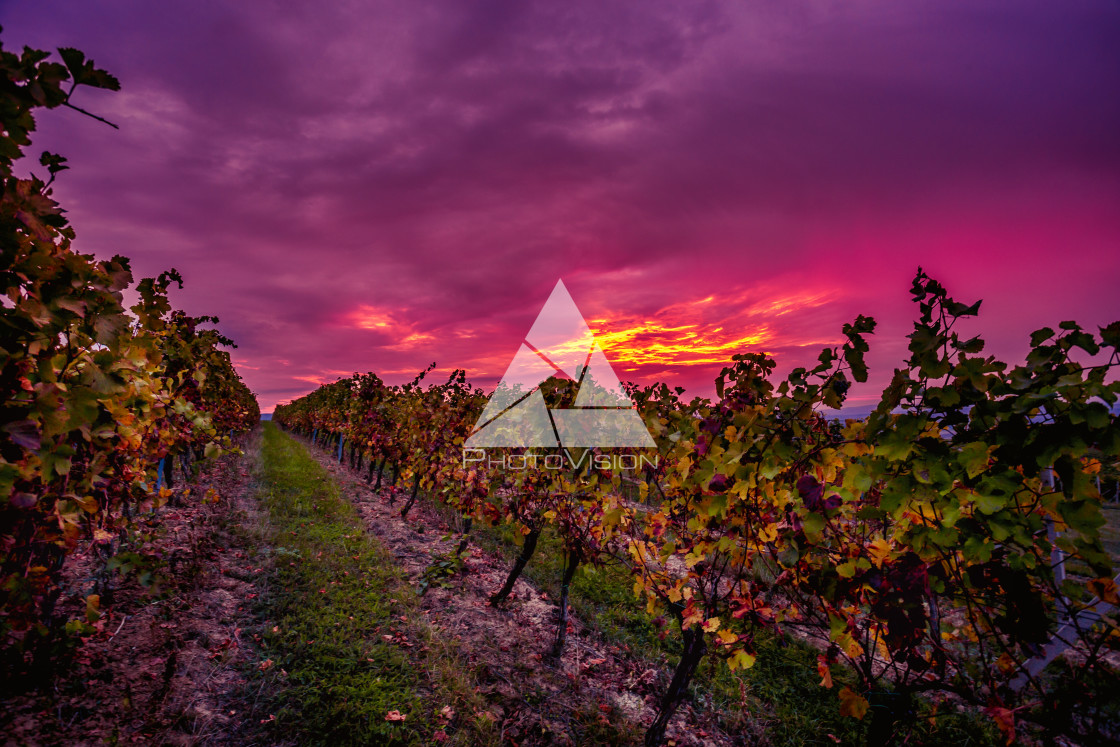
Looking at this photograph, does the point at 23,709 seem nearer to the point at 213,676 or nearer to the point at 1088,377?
the point at 213,676

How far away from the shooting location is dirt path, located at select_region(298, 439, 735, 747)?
12.5 ft

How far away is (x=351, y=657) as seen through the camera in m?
4.26

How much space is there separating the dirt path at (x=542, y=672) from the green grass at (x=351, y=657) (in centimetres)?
29

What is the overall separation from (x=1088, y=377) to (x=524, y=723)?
4239 millimetres

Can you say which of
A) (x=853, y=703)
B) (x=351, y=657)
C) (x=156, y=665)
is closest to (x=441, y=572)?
(x=351, y=657)

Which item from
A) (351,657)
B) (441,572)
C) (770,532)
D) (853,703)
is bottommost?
(351,657)

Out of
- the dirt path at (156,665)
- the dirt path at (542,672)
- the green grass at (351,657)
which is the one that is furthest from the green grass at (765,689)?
the dirt path at (156,665)

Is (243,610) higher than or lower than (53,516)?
lower

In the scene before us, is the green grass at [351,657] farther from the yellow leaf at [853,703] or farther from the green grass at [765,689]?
the yellow leaf at [853,703]

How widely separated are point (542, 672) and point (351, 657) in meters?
1.86

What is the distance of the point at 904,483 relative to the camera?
1985 millimetres

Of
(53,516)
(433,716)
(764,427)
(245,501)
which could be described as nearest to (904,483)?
(764,427)

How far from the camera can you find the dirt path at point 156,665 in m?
2.91

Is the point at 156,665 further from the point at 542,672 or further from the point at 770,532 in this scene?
the point at 770,532
